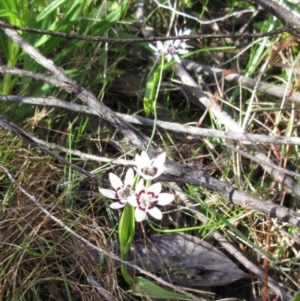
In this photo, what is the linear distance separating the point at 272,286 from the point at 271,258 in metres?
0.08

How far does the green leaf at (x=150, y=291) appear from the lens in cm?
145

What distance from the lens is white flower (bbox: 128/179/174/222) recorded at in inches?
50.0

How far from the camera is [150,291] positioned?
1484 mm

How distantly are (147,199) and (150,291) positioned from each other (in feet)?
1.06

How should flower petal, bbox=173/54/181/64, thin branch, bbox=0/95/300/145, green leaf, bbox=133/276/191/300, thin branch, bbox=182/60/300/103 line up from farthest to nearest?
1. thin branch, bbox=182/60/300/103
2. flower petal, bbox=173/54/181/64
3. thin branch, bbox=0/95/300/145
4. green leaf, bbox=133/276/191/300

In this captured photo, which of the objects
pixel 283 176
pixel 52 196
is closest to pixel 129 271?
pixel 52 196

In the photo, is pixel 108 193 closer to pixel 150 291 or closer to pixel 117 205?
pixel 117 205

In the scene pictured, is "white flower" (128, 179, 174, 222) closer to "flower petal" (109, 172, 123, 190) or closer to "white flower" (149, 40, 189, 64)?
"flower petal" (109, 172, 123, 190)

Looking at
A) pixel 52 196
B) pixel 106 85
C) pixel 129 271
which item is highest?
pixel 106 85

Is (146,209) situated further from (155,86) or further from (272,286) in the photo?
(155,86)

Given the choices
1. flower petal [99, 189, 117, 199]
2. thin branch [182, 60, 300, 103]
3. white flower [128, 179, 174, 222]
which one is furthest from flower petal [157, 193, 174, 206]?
thin branch [182, 60, 300, 103]

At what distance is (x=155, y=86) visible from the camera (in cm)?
187

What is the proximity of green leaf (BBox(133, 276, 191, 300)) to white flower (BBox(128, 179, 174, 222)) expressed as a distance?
0.28m

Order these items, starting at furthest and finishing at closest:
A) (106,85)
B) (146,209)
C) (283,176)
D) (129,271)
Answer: (106,85) → (283,176) → (129,271) → (146,209)
